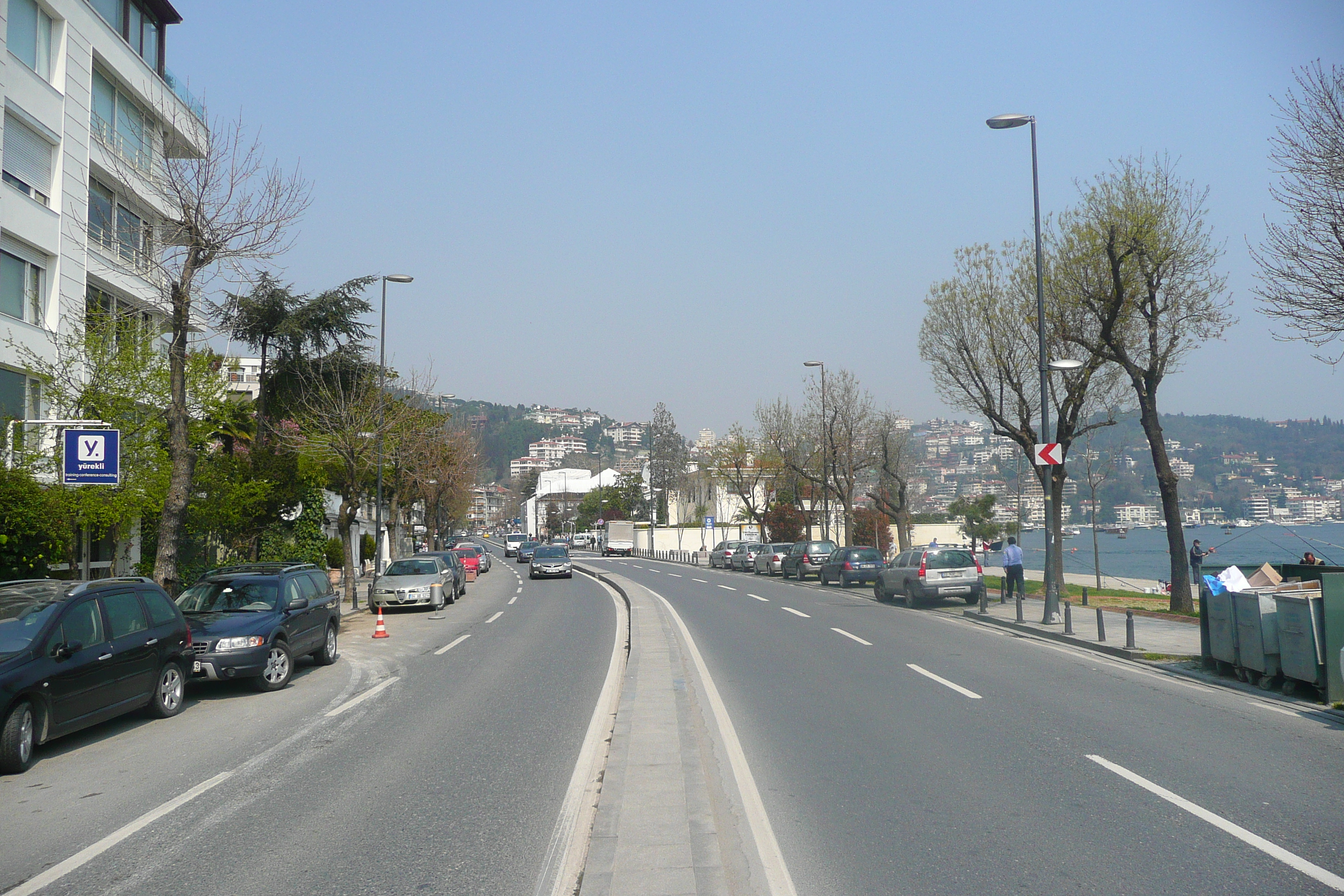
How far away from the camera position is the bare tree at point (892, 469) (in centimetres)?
4881

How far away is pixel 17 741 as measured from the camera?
827 centimetres

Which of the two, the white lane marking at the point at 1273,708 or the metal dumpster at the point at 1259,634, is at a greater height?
the metal dumpster at the point at 1259,634

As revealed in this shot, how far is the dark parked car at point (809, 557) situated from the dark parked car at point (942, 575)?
13272 millimetres

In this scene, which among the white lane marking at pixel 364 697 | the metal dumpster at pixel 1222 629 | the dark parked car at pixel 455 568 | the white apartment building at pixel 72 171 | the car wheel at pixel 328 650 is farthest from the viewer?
the dark parked car at pixel 455 568

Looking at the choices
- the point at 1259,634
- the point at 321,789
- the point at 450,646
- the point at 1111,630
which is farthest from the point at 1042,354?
the point at 321,789

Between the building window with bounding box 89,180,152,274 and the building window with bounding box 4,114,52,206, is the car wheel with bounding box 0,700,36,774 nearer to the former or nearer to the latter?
the building window with bounding box 4,114,52,206

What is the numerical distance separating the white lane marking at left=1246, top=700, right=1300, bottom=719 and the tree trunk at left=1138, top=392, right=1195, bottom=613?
12.0 metres

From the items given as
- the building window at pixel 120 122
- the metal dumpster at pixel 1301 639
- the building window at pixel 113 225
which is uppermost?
the building window at pixel 120 122

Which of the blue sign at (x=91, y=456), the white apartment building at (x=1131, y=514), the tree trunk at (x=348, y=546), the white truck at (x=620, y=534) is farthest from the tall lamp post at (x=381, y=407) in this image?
the white apartment building at (x=1131, y=514)

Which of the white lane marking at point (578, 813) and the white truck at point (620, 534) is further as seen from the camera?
the white truck at point (620, 534)

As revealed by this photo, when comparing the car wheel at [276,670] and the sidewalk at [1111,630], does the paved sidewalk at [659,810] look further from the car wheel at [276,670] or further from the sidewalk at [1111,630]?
the sidewalk at [1111,630]

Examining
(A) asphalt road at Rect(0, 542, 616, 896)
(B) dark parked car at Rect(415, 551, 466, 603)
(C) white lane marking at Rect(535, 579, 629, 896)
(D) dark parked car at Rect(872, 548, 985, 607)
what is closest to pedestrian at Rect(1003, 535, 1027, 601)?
(D) dark parked car at Rect(872, 548, 985, 607)

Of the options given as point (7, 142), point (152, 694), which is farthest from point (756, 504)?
point (152, 694)

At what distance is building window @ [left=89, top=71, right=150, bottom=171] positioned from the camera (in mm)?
24547
